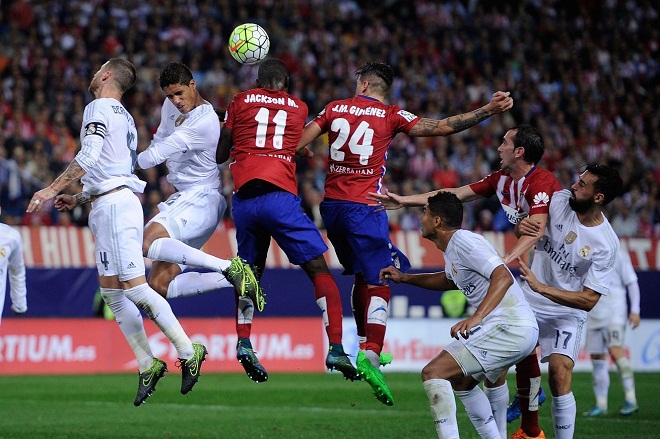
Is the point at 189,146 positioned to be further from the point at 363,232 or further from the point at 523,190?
the point at 523,190

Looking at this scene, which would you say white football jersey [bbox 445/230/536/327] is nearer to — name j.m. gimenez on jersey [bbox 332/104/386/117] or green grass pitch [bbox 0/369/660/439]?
name j.m. gimenez on jersey [bbox 332/104/386/117]

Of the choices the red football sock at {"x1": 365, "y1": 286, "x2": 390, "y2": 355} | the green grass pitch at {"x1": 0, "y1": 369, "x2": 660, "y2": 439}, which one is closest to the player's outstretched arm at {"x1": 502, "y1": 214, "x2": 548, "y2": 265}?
the red football sock at {"x1": 365, "y1": 286, "x2": 390, "y2": 355}

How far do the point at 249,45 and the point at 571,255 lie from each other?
3694 mm

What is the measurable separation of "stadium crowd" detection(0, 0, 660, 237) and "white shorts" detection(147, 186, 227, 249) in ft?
29.4

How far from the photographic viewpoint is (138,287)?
9922 millimetres

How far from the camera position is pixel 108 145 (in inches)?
392

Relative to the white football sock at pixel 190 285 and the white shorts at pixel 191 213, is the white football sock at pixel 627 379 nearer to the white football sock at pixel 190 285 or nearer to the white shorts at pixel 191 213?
the white football sock at pixel 190 285

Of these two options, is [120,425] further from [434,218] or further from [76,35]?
[76,35]

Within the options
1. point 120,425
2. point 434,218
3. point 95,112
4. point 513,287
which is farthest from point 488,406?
point 120,425

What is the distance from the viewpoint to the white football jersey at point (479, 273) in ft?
29.8

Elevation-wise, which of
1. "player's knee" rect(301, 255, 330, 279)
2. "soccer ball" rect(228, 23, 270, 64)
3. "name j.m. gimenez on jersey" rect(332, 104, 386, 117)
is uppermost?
"soccer ball" rect(228, 23, 270, 64)

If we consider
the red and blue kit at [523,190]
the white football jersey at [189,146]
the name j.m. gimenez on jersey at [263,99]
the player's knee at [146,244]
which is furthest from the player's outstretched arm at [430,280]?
the player's knee at [146,244]

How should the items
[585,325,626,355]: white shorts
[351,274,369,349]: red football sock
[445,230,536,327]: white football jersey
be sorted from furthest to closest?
[585,325,626,355]: white shorts
[351,274,369,349]: red football sock
[445,230,536,327]: white football jersey

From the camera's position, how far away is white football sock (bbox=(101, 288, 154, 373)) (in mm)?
10148
